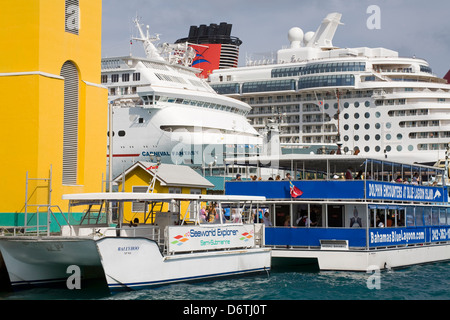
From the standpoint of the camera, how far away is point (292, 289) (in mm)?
17594

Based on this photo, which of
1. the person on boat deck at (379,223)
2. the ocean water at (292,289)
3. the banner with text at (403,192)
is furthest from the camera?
the person on boat deck at (379,223)

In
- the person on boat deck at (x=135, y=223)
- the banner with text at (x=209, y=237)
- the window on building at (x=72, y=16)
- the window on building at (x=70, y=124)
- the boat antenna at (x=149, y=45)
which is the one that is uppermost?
the boat antenna at (x=149, y=45)

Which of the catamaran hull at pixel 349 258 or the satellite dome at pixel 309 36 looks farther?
the satellite dome at pixel 309 36

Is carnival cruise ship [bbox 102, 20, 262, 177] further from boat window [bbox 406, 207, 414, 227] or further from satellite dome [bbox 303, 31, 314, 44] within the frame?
boat window [bbox 406, 207, 414, 227]

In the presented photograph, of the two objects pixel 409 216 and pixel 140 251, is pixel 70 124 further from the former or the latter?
pixel 409 216

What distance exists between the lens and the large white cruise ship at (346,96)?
63719 mm

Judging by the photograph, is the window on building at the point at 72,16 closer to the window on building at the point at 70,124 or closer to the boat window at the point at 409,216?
the window on building at the point at 70,124

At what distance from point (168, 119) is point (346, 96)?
23.6 metres

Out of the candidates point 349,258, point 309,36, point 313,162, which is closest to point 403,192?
point 313,162

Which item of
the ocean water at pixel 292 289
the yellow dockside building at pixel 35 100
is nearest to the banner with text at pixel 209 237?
the ocean water at pixel 292 289

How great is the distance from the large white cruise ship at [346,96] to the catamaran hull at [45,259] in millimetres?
43705

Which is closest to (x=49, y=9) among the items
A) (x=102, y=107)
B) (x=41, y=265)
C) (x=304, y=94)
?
(x=102, y=107)
